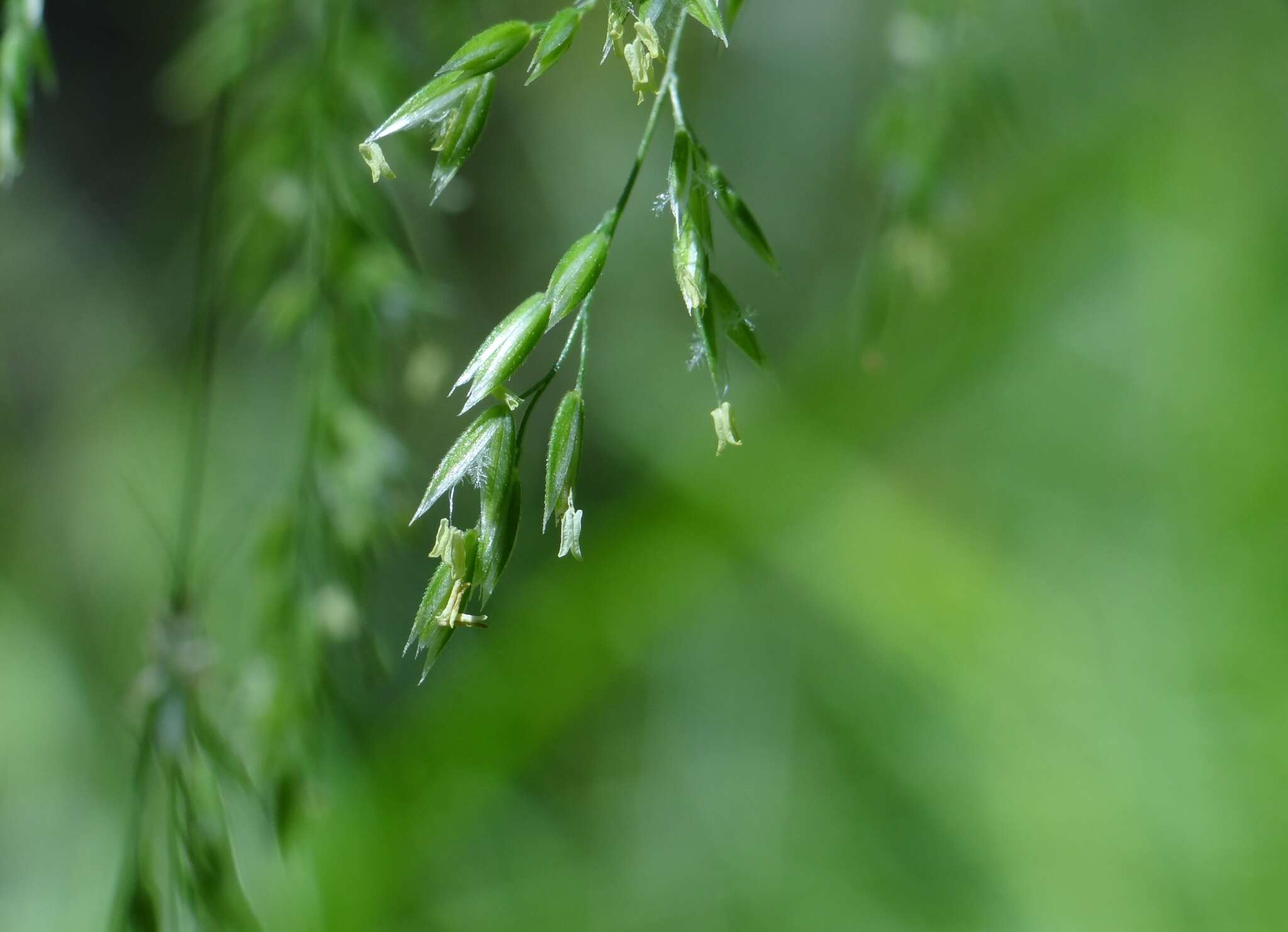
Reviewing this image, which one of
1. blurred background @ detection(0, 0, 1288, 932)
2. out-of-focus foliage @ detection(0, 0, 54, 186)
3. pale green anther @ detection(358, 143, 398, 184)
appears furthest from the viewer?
blurred background @ detection(0, 0, 1288, 932)

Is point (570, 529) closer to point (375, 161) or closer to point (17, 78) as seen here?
point (375, 161)

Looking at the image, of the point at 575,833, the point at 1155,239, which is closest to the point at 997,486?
the point at 1155,239

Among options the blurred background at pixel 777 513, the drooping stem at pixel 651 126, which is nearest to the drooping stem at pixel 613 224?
the drooping stem at pixel 651 126

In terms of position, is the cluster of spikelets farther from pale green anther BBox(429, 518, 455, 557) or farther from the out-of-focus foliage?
the out-of-focus foliage

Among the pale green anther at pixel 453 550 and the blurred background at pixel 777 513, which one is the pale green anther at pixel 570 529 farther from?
the blurred background at pixel 777 513

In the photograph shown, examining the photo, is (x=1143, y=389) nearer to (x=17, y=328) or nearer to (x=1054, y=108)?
(x=1054, y=108)

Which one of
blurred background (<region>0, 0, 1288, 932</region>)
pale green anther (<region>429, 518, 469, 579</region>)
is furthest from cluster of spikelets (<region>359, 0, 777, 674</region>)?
blurred background (<region>0, 0, 1288, 932</region>)
